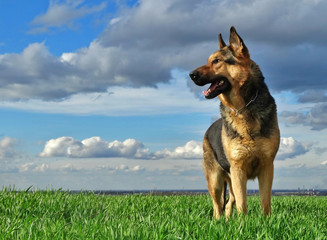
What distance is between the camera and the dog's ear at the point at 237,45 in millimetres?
6730

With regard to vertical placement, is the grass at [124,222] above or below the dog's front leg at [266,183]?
below

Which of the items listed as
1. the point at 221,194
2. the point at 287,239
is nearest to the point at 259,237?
the point at 287,239

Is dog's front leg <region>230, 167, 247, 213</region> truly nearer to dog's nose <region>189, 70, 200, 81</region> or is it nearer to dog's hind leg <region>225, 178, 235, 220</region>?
dog's hind leg <region>225, 178, 235, 220</region>

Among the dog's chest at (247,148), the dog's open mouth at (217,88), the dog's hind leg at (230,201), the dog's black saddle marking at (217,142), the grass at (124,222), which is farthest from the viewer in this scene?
the dog's hind leg at (230,201)

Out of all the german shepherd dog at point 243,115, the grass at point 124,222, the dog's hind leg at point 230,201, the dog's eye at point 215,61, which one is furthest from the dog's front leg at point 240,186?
the dog's eye at point 215,61

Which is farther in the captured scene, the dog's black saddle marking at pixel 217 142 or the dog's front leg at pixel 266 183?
the dog's black saddle marking at pixel 217 142

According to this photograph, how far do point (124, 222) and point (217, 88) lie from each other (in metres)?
2.69

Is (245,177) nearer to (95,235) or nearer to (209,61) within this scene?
(209,61)

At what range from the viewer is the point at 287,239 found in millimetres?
5234

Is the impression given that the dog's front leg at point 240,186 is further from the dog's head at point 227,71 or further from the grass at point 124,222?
the dog's head at point 227,71

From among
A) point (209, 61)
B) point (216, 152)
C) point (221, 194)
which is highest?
point (209, 61)

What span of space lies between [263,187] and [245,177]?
0.37 meters

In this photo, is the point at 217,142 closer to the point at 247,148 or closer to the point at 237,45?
the point at 247,148

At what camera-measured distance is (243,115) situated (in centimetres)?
685
